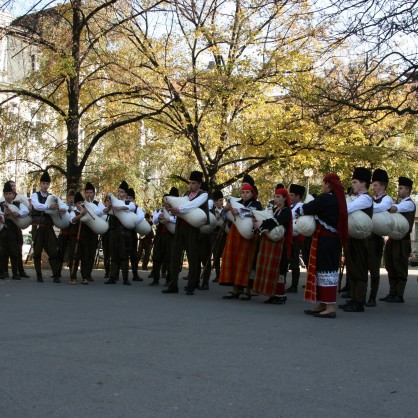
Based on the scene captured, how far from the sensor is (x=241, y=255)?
12.2 m

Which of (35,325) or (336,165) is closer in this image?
(35,325)

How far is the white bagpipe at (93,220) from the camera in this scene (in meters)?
14.4

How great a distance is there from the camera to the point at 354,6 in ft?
41.7

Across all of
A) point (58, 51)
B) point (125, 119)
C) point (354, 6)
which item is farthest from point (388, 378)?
point (125, 119)

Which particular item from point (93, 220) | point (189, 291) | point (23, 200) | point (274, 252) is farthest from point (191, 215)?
point (23, 200)

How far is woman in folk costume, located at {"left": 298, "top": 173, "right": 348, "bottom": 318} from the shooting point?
32.4ft

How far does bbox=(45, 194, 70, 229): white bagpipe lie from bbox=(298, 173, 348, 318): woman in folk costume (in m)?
6.25

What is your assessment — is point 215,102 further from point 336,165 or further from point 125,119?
point 336,165

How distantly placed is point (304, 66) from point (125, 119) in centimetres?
577

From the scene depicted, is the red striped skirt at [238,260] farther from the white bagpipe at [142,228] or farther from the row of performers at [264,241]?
the white bagpipe at [142,228]

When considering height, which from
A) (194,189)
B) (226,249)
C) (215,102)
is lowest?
(226,249)

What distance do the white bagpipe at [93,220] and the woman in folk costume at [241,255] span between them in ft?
11.0

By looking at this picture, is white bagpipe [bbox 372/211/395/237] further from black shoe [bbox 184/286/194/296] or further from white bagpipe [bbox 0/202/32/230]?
white bagpipe [bbox 0/202/32/230]

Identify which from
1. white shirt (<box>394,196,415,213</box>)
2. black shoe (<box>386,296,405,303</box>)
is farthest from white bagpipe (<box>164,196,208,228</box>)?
black shoe (<box>386,296,405,303</box>)
